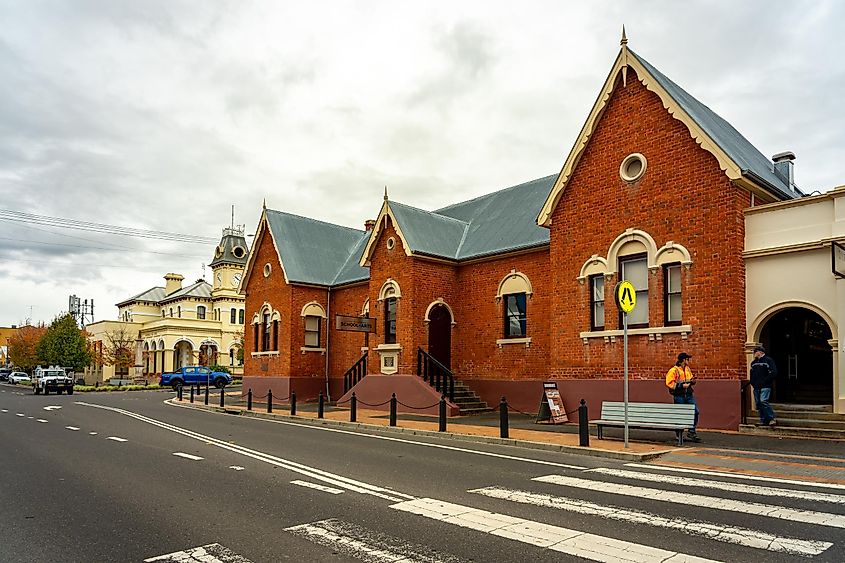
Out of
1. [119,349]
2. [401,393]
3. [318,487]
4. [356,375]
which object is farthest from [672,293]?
[119,349]

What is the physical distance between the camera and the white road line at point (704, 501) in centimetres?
716

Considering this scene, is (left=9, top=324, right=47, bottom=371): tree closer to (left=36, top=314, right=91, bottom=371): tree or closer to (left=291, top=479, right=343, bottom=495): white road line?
(left=36, top=314, right=91, bottom=371): tree

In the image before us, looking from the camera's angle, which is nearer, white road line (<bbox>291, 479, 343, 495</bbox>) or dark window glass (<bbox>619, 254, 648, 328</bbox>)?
white road line (<bbox>291, 479, 343, 495</bbox>)

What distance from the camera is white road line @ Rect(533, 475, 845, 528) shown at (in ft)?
23.5

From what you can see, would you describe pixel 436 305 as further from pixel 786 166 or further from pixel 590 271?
pixel 786 166

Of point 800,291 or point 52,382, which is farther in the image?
point 52,382

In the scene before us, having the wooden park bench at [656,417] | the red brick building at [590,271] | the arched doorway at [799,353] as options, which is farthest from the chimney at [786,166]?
the wooden park bench at [656,417]

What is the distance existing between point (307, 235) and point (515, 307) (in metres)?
13.9

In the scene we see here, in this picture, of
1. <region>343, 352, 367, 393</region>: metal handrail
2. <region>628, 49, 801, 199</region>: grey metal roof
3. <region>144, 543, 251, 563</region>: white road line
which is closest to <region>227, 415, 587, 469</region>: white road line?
<region>144, 543, 251, 563</region>: white road line

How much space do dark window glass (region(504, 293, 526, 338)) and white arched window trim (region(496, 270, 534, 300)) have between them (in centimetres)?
19

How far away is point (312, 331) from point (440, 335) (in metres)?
8.25

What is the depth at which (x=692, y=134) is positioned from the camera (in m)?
16.5

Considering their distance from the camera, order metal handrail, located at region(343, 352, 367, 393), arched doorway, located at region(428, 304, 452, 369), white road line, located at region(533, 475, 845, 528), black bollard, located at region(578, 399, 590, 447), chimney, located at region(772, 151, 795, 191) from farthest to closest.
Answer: metal handrail, located at region(343, 352, 367, 393), arched doorway, located at region(428, 304, 452, 369), chimney, located at region(772, 151, 795, 191), black bollard, located at region(578, 399, 590, 447), white road line, located at region(533, 475, 845, 528)

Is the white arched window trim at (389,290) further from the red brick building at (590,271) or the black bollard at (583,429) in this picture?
the black bollard at (583,429)
